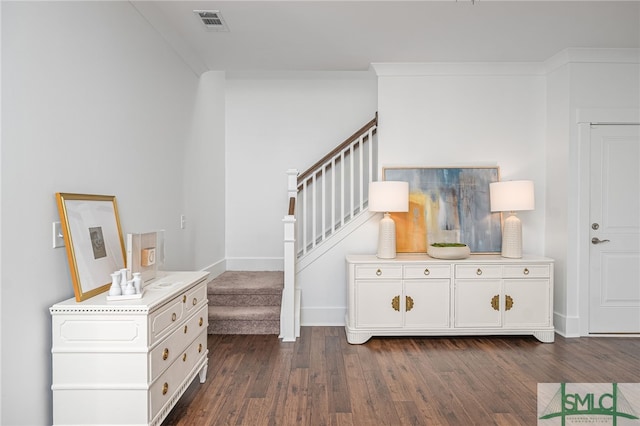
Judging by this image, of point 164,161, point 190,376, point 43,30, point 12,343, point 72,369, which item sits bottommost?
point 190,376

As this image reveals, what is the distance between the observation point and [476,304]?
378 cm

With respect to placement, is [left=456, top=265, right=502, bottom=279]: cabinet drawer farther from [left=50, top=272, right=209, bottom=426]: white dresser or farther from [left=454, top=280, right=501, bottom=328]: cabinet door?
[left=50, top=272, right=209, bottom=426]: white dresser

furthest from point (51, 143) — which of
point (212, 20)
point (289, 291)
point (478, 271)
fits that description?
point (478, 271)

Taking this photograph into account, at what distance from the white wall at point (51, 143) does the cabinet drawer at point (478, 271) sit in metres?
2.85

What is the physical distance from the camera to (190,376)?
8.16 ft

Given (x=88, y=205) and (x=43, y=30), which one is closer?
(x=43, y=30)

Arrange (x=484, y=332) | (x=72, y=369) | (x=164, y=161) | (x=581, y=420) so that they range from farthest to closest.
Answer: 1. (x=484, y=332)
2. (x=164, y=161)
3. (x=581, y=420)
4. (x=72, y=369)

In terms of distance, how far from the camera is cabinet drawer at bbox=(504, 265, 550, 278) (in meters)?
3.79

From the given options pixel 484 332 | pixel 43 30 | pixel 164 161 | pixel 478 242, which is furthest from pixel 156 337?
pixel 478 242

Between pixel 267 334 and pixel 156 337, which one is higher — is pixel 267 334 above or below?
below

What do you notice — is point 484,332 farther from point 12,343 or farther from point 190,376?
point 12,343

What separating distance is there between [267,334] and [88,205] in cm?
230

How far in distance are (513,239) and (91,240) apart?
3647 millimetres

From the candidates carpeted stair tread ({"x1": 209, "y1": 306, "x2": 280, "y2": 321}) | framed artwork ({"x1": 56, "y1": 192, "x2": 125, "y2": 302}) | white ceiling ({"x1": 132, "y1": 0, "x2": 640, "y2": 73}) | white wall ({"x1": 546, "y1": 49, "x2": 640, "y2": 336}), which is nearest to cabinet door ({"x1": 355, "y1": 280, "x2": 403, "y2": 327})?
carpeted stair tread ({"x1": 209, "y1": 306, "x2": 280, "y2": 321})
